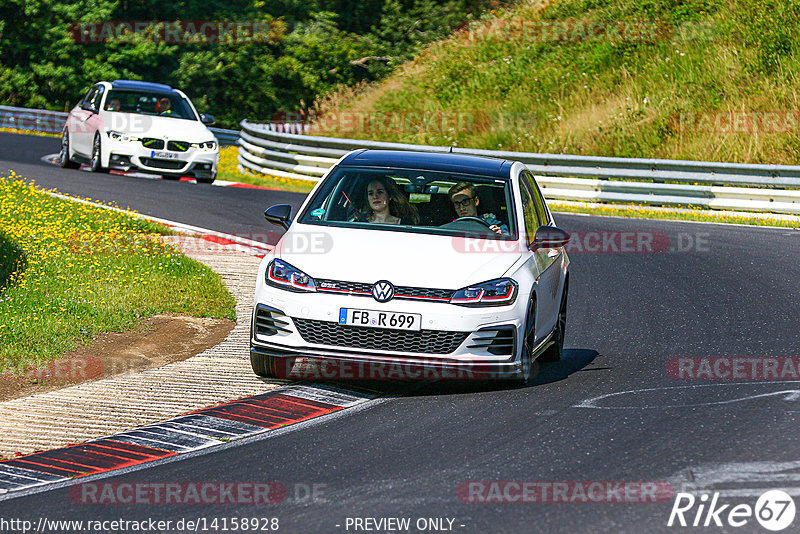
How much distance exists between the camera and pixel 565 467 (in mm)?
6355

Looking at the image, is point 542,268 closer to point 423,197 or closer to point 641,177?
point 423,197

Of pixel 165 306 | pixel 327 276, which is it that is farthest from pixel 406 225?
pixel 165 306

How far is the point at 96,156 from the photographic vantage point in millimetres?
22734

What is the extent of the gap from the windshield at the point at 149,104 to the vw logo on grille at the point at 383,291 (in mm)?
15730

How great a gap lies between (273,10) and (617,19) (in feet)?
78.8

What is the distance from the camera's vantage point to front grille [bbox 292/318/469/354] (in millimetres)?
7957

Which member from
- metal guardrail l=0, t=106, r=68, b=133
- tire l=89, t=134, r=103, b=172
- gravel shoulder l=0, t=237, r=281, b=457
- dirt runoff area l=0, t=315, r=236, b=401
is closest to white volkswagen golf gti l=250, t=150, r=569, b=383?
gravel shoulder l=0, t=237, r=281, b=457

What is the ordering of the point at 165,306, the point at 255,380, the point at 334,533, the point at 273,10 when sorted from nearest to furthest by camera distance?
the point at 334,533, the point at 255,380, the point at 165,306, the point at 273,10

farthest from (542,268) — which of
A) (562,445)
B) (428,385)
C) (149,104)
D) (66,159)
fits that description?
(66,159)

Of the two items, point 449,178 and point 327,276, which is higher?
point 449,178

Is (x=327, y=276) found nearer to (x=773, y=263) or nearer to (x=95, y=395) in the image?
(x=95, y=395)

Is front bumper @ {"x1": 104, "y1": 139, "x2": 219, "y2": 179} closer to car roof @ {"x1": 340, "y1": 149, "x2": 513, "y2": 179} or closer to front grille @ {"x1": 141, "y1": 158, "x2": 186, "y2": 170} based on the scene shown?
front grille @ {"x1": 141, "y1": 158, "x2": 186, "y2": 170}

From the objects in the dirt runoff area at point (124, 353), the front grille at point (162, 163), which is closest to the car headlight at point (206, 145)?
the front grille at point (162, 163)

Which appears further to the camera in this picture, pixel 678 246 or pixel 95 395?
pixel 678 246
